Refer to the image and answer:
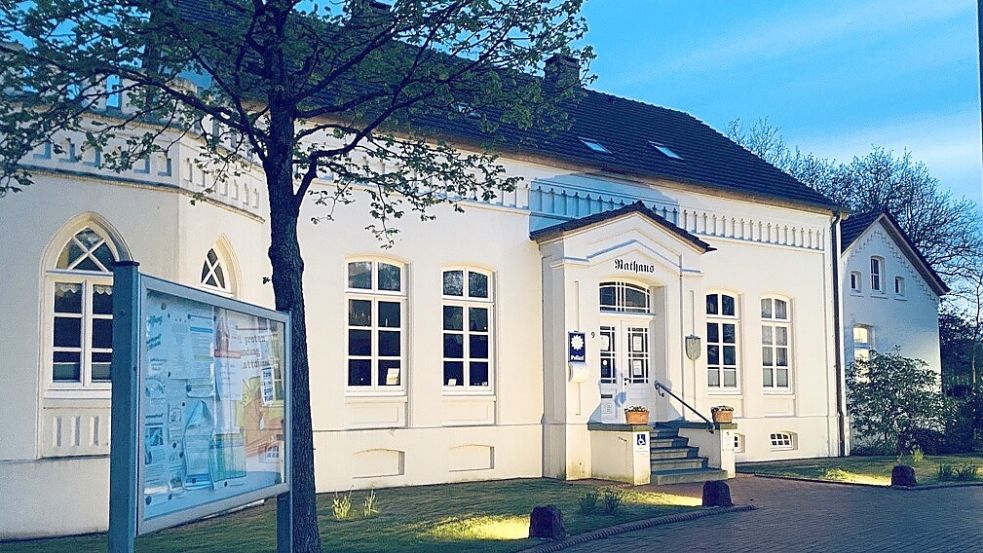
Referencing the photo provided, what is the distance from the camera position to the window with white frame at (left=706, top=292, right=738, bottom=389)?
22031 millimetres

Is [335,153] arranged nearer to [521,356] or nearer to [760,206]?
[521,356]

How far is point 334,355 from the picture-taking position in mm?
16484

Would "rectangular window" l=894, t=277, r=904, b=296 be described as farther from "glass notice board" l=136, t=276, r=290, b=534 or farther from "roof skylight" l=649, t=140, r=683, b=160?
"glass notice board" l=136, t=276, r=290, b=534

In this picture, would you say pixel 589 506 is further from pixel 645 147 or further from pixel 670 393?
pixel 645 147

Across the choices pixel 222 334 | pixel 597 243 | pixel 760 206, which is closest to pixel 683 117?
pixel 760 206

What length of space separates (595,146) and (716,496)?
9409 mm

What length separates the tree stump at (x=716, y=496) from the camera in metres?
14.2

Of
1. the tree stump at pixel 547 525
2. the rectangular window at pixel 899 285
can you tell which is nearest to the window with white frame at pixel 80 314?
the tree stump at pixel 547 525

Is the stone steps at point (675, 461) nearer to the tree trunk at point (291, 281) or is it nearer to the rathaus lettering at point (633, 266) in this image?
the rathaus lettering at point (633, 266)

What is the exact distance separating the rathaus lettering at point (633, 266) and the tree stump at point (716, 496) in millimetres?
6074

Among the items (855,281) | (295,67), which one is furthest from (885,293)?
(295,67)

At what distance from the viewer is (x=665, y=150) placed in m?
23.8

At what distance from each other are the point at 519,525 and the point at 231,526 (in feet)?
11.3

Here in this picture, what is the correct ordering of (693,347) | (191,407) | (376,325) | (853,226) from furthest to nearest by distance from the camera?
(853,226) < (693,347) < (376,325) < (191,407)
